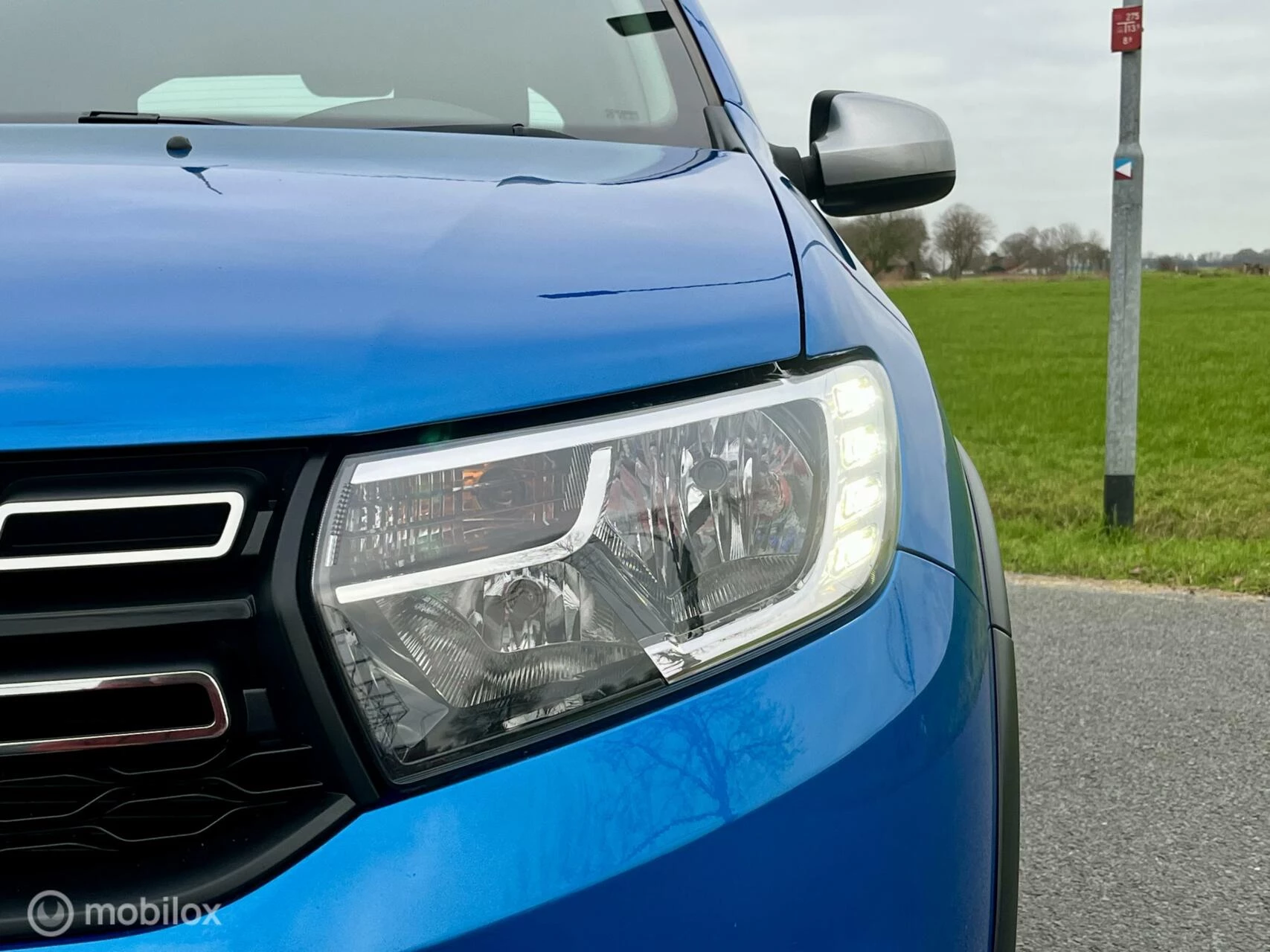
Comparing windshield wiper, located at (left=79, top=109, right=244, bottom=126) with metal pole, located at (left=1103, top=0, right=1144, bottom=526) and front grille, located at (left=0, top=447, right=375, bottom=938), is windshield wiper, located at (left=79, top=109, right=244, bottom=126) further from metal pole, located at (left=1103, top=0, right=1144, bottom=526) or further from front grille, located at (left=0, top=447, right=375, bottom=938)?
metal pole, located at (left=1103, top=0, right=1144, bottom=526)

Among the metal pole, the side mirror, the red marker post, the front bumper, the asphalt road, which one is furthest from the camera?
the metal pole

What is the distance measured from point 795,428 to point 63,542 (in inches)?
22.5

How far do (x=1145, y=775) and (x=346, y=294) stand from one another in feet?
9.20

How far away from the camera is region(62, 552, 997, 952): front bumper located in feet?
2.56

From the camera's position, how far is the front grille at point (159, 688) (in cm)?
80

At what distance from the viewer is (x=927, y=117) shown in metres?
2.10

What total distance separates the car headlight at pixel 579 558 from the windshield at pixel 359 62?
95cm

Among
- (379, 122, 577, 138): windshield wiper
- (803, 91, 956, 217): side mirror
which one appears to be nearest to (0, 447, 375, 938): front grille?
(379, 122, 577, 138): windshield wiper

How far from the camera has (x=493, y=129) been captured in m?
1.73

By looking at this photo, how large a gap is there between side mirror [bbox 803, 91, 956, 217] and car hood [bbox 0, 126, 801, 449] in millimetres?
803

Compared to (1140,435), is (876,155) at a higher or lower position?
higher

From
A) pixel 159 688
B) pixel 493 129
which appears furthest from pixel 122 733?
pixel 493 129

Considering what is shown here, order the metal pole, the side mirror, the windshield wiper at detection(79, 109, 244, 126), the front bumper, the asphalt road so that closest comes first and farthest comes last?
the front bumper
the windshield wiper at detection(79, 109, 244, 126)
the side mirror
the asphalt road
the metal pole

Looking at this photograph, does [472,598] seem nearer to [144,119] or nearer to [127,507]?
[127,507]
